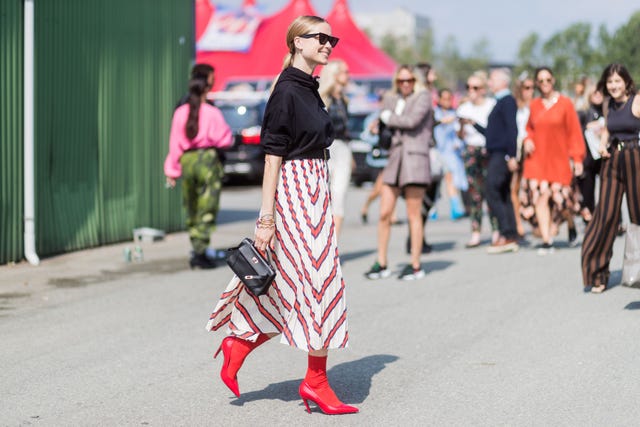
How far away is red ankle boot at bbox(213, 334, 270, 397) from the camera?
5645 millimetres

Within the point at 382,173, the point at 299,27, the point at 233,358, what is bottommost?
the point at 233,358

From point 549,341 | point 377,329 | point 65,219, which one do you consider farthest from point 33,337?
point 65,219

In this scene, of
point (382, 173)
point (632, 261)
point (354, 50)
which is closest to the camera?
point (632, 261)

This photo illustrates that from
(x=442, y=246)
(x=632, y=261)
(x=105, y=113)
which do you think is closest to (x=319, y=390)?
(x=632, y=261)

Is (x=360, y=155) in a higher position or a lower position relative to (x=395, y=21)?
lower

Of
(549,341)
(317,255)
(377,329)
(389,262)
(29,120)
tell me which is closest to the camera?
(317,255)

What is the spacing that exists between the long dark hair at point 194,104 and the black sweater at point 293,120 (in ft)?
17.0

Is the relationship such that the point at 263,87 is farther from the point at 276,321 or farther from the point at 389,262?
the point at 276,321

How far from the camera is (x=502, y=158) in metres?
12.4

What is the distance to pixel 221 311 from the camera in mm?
5711

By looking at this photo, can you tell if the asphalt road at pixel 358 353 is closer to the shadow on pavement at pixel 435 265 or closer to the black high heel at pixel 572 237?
the shadow on pavement at pixel 435 265

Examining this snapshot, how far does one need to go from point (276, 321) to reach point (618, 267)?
6.10 meters

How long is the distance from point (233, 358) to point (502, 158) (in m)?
7.30

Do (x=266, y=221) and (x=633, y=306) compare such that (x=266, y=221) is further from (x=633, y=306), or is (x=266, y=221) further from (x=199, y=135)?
(x=199, y=135)
